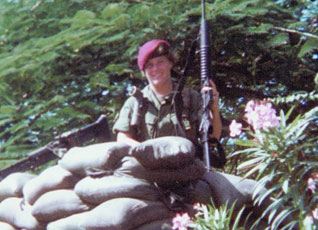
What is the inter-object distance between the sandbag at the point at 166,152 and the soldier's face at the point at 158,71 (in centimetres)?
80

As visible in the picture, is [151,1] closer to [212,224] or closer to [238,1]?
[238,1]

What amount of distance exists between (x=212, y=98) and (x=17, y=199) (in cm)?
164

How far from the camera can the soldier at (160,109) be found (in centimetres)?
380

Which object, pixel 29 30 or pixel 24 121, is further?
pixel 29 30

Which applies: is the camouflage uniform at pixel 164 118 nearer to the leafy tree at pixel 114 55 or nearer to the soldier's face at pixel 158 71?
the soldier's face at pixel 158 71

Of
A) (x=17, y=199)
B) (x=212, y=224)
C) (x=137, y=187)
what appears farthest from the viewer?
(x=17, y=199)

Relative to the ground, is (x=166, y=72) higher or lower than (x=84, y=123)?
higher

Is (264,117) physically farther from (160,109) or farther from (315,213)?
(160,109)

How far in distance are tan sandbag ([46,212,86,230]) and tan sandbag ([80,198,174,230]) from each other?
0.15 m

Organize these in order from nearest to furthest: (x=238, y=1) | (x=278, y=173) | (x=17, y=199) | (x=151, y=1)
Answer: (x=278, y=173), (x=17, y=199), (x=238, y=1), (x=151, y=1)

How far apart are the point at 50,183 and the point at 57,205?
0.21 meters

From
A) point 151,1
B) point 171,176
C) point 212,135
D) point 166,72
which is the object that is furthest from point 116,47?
point 171,176

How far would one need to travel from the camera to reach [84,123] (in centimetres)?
521

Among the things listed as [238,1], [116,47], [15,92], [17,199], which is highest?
[238,1]
